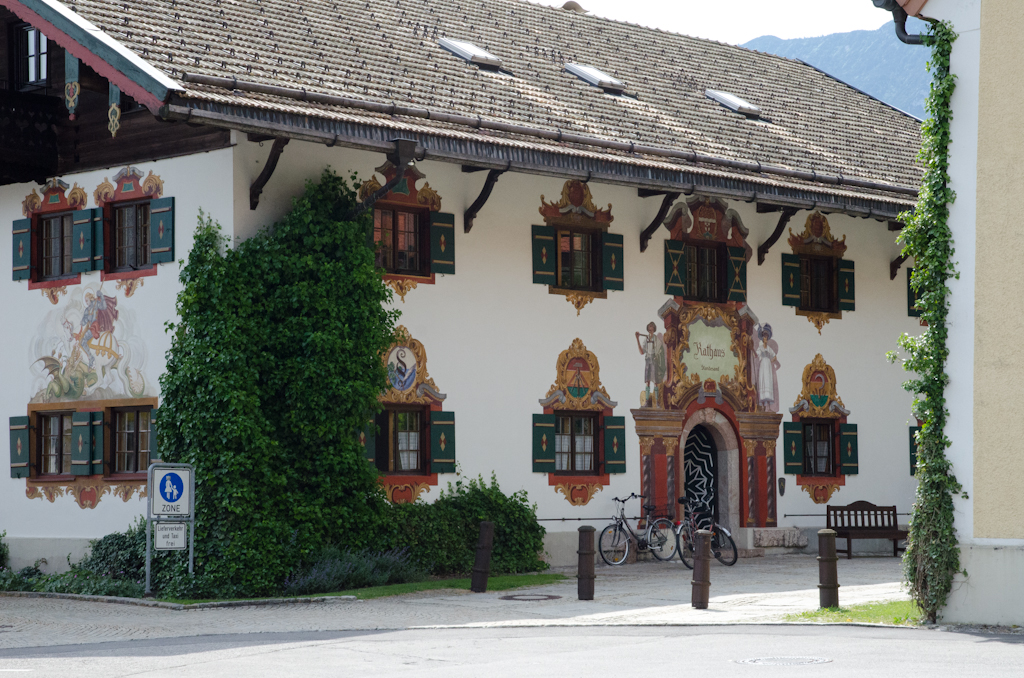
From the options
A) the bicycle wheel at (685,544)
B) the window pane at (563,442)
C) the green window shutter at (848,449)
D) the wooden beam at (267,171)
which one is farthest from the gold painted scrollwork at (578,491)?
the wooden beam at (267,171)

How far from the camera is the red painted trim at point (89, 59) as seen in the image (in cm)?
1571

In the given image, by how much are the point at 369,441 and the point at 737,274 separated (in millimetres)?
7336

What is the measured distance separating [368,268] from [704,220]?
22.2 ft

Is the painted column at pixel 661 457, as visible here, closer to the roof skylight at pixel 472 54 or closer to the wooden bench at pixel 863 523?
the wooden bench at pixel 863 523

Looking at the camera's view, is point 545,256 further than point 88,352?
Yes

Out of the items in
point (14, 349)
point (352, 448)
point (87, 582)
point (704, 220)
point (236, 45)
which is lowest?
point (87, 582)

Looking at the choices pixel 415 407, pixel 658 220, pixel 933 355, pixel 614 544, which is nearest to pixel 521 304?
pixel 415 407

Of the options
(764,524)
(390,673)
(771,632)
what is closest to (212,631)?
(390,673)

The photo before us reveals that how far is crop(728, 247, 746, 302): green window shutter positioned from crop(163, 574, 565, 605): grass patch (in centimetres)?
617

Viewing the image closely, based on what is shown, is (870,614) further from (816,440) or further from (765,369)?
(816,440)

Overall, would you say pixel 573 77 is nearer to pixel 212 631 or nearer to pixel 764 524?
pixel 764 524

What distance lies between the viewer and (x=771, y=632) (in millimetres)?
12297

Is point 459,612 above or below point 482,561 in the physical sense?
below

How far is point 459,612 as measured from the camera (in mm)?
14523
